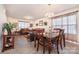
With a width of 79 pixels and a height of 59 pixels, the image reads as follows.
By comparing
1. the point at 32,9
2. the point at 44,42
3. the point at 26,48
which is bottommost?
the point at 26,48

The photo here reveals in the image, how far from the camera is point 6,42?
2.52 metres

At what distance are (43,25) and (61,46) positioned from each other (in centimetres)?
58

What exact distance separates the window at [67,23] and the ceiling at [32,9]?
0.62 feet

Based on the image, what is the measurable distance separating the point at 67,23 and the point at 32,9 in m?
0.79

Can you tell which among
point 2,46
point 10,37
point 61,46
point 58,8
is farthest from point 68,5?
point 2,46

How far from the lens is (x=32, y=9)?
251 centimetres

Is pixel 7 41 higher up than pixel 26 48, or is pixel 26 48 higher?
pixel 7 41

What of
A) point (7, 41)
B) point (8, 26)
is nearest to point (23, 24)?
point (8, 26)

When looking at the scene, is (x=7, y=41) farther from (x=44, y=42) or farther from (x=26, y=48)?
(x=44, y=42)
